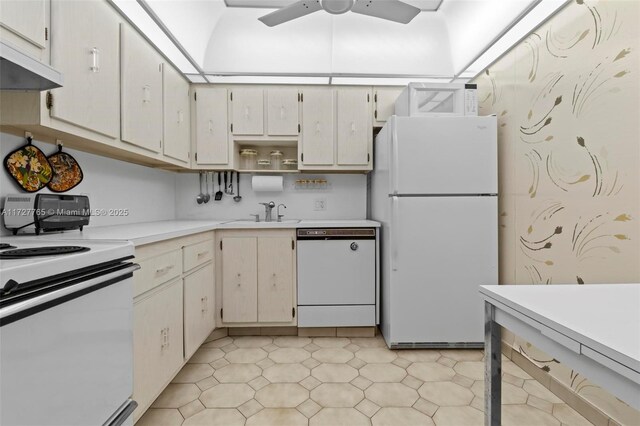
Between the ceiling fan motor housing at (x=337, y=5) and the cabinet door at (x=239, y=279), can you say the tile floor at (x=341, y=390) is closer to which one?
the cabinet door at (x=239, y=279)

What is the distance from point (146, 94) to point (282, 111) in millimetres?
1142

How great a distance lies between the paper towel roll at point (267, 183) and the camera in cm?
288

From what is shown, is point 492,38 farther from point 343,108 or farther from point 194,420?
point 194,420

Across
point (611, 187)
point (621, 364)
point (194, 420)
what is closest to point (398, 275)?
point (611, 187)

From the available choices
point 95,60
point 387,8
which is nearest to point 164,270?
point 95,60

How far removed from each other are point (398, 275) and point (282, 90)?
1926 millimetres

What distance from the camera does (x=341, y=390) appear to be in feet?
5.69

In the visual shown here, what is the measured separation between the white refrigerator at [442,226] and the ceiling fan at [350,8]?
2.14 ft

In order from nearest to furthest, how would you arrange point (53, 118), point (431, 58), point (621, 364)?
point (621, 364), point (53, 118), point (431, 58)

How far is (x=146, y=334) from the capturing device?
1419 millimetres

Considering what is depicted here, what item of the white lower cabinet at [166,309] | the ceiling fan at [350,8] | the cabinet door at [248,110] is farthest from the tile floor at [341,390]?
the ceiling fan at [350,8]

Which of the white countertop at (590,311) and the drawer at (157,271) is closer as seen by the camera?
the white countertop at (590,311)

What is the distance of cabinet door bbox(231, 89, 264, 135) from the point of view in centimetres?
271

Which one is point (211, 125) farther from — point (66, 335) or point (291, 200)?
point (66, 335)
